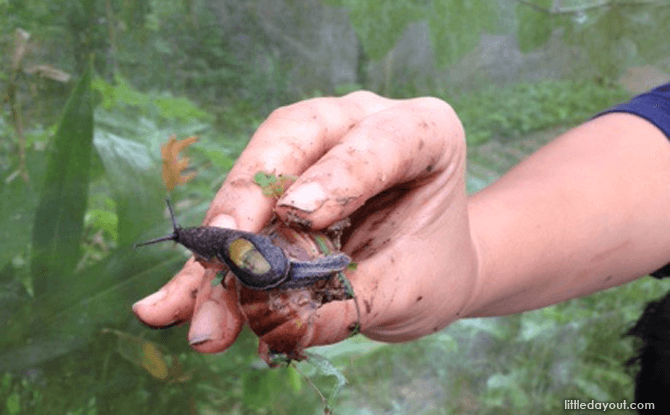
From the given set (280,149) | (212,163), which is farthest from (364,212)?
(212,163)

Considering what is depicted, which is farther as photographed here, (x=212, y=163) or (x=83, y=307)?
(x=212, y=163)

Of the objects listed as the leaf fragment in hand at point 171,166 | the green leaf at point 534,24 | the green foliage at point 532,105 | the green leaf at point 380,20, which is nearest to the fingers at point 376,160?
the leaf fragment in hand at point 171,166

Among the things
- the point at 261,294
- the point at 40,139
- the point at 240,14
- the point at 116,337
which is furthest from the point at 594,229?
the point at 240,14

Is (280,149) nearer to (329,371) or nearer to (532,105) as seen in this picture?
(329,371)

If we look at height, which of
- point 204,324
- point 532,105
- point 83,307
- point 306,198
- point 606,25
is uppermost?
point 306,198

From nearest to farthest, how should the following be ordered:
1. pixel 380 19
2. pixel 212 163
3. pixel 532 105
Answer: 1. pixel 212 163
2. pixel 380 19
3. pixel 532 105

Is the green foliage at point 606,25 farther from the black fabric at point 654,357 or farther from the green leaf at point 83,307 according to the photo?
the green leaf at point 83,307

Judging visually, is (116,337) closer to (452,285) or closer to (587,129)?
(452,285)

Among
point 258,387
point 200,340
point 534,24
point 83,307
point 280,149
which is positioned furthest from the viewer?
Result: point 534,24
